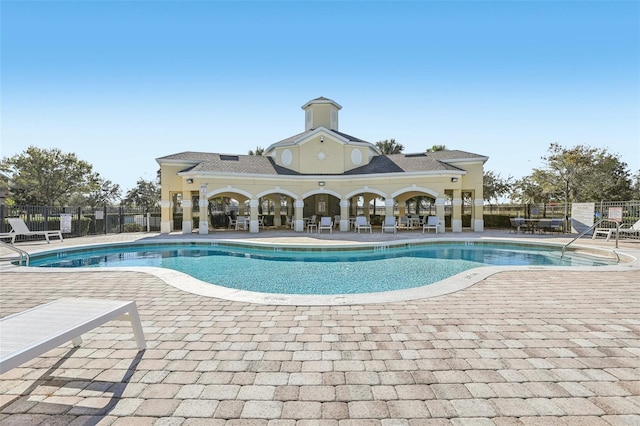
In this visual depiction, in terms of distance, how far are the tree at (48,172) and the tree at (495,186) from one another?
4565 cm

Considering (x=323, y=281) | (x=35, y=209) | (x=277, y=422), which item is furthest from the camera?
(x=35, y=209)

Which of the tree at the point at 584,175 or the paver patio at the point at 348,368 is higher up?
the tree at the point at 584,175

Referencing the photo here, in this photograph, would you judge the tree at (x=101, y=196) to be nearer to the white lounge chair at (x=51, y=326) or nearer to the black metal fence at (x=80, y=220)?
the black metal fence at (x=80, y=220)

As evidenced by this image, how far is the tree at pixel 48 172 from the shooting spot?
2766 centimetres

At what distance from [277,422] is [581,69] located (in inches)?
743

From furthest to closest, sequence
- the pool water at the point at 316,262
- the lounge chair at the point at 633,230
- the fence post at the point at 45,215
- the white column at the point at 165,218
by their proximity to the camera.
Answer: the white column at the point at 165,218 < the fence post at the point at 45,215 < the lounge chair at the point at 633,230 < the pool water at the point at 316,262

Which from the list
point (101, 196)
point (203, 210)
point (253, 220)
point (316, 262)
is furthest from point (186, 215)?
point (101, 196)

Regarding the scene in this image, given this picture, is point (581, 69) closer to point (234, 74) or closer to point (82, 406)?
point (234, 74)

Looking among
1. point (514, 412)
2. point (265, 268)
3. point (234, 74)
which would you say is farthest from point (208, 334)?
point (234, 74)

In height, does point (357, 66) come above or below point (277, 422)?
above

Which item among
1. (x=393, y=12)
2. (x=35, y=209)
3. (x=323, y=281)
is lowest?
(x=323, y=281)

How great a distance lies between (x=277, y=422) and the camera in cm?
228

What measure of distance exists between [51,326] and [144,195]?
52631mm

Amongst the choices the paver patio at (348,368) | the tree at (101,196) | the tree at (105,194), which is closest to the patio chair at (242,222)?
the paver patio at (348,368)
